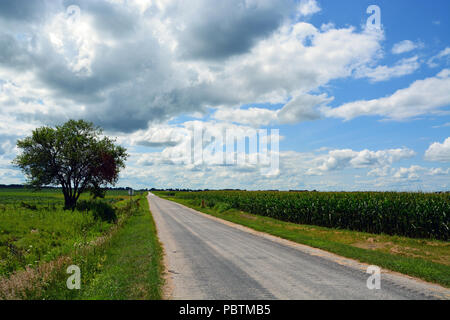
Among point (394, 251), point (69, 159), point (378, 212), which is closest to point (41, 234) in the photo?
point (69, 159)

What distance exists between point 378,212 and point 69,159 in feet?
102

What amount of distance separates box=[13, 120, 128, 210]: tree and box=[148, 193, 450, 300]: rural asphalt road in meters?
23.3

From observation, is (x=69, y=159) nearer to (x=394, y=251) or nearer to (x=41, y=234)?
(x=41, y=234)

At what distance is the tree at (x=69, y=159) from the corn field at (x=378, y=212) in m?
21.4

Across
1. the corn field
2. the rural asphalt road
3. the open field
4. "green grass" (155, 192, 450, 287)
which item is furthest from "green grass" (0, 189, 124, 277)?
the corn field

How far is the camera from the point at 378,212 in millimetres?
21828

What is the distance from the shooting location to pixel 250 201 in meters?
40.1

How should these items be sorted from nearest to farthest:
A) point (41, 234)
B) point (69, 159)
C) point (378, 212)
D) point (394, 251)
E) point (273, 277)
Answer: point (273, 277) < point (394, 251) < point (41, 234) < point (378, 212) < point (69, 159)

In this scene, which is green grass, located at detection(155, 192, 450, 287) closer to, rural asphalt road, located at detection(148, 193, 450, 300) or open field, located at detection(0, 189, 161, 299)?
rural asphalt road, located at detection(148, 193, 450, 300)

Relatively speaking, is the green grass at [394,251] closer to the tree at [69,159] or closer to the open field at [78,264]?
the open field at [78,264]

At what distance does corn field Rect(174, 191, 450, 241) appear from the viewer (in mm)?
19016

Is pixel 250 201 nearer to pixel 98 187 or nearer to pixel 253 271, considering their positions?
pixel 98 187
